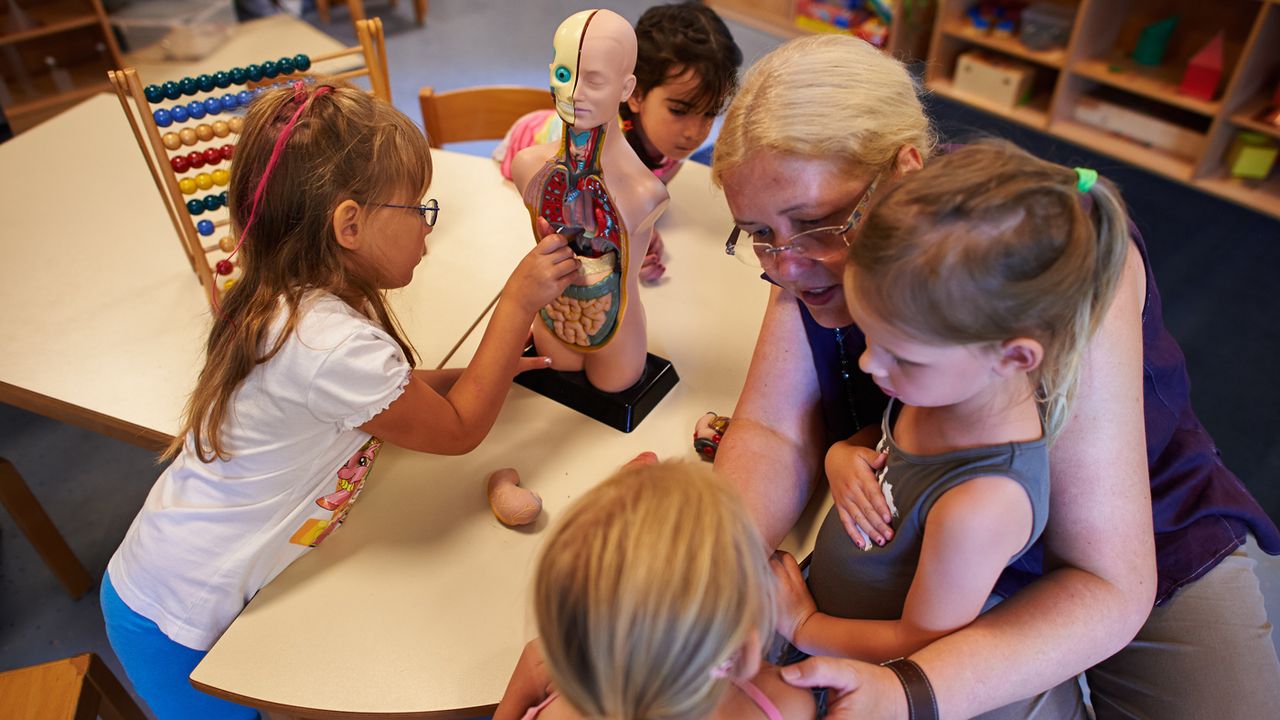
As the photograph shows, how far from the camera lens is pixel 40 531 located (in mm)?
1886

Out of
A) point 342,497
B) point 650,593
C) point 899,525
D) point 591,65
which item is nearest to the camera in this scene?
point 650,593

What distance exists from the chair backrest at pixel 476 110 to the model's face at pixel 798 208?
1.14 metres

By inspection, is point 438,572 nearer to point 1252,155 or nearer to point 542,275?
point 542,275

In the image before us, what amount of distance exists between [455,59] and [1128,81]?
292 centimetres

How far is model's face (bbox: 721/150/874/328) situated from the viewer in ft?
3.48

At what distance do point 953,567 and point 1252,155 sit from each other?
3114mm

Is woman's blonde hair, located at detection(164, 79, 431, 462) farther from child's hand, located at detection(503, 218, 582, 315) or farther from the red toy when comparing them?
the red toy

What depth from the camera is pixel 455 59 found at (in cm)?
420

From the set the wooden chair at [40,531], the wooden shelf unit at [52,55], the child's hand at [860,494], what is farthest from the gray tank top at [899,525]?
the wooden shelf unit at [52,55]

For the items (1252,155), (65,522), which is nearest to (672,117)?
(65,522)

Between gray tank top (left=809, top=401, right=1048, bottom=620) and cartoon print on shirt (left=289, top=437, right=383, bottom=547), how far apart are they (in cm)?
64

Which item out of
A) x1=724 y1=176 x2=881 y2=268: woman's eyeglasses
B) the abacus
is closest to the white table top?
x1=724 y1=176 x2=881 y2=268: woman's eyeglasses

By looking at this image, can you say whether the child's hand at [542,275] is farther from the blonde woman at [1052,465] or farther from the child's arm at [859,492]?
the child's arm at [859,492]

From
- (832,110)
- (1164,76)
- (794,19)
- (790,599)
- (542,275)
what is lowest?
(794,19)
